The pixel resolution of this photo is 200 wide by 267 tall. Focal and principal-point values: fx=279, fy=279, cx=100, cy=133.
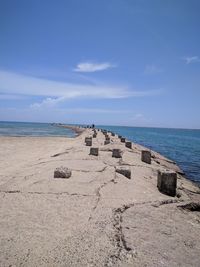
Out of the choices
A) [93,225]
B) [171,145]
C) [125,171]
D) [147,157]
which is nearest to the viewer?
[93,225]

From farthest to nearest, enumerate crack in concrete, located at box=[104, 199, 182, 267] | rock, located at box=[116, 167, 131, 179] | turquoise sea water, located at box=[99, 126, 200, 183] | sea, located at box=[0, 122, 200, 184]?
sea, located at box=[0, 122, 200, 184], turquoise sea water, located at box=[99, 126, 200, 183], rock, located at box=[116, 167, 131, 179], crack in concrete, located at box=[104, 199, 182, 267]

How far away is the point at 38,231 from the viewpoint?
12.7 ft

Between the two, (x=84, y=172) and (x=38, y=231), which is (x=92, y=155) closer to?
(x=84, y=172)

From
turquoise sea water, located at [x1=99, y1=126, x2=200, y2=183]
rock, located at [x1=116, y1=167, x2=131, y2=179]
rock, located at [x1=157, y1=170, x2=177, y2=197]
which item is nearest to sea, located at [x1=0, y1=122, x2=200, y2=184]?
turquoise sea water, located at [x1=99, y1=126, x2=200, y2=183]

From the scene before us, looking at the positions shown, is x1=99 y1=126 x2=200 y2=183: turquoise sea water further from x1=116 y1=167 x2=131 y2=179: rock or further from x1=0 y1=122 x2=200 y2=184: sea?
x1=116 y1=167 x2=131 y2=179: rock

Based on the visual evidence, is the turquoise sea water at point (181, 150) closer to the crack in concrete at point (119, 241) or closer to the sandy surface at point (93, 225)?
the sandy surface at point (93, 225)

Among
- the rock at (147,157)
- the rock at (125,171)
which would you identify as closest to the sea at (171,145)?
the rock at (147,157)

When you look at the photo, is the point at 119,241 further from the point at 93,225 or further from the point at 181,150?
the point at 181,150

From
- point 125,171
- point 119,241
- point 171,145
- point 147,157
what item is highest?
point 125,171

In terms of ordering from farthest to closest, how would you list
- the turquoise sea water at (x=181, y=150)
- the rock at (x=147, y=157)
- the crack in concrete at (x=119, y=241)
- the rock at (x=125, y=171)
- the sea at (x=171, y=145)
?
the sea at (x=171, y=145) → the turquoise sea water at (x=181, y=150) → the rock at (x=147, y=157) → the rock at (x=125, y=171) → the crack in concrete at (x=119, y=241)

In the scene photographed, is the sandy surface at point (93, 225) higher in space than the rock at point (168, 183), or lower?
lower

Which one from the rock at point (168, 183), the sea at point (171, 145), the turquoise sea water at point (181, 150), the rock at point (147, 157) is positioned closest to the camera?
the rock at point (168, 183)

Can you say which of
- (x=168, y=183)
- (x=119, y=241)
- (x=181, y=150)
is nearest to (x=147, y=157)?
(x=168, y=183)

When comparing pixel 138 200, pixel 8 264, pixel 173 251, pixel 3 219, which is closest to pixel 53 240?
pixel 8 264
